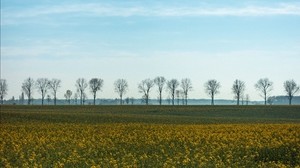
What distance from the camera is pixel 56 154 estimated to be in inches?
772

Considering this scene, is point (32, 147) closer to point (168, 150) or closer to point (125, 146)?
point (125, 146)

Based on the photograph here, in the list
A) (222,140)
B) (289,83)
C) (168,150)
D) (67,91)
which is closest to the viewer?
(168,150)

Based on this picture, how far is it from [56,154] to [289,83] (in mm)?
140468

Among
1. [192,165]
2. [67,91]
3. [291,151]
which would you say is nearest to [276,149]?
[291,151]

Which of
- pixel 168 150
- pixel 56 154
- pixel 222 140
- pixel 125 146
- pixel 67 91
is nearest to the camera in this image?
pixel 56 154

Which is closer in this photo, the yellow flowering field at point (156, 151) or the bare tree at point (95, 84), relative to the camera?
the yellow flowering field at point (156, 151)

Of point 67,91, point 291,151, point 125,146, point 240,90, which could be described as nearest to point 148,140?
point 125,146

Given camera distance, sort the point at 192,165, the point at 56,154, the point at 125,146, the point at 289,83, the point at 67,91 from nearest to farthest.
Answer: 1. the point at 192,165
2. the point at 56,154
3. the point at 125,146
4. the point at 289,83
5. the point at 67,91

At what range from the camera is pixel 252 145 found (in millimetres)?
22891

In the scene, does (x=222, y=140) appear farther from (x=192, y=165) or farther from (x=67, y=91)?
(x=67, y=91)

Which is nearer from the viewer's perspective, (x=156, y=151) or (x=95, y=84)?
(x=156, y=151)

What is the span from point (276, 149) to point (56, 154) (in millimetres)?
11148

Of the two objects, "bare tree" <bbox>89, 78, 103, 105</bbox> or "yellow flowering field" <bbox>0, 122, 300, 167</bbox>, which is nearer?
"yellow flowering field" <bbox>0, 122, 300, 167</bbox>

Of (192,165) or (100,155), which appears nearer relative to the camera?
(192,165)
